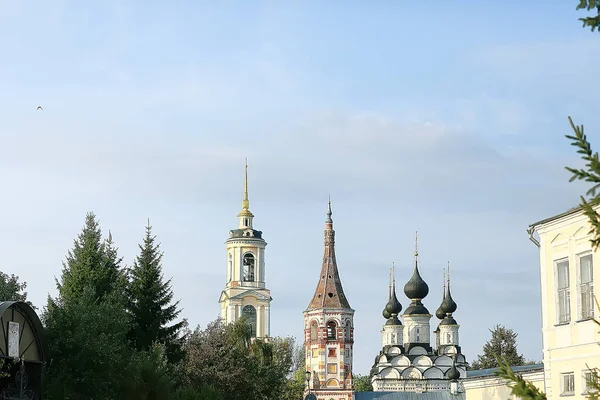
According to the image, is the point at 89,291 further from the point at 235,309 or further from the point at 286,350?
the point at 235,309

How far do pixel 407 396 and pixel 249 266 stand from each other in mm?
27347

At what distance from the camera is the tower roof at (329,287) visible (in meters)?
108

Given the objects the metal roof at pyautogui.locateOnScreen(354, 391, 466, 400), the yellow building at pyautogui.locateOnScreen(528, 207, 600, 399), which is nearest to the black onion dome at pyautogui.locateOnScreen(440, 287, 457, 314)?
the metal roof at pyautogui.locateOnScreen(354, 391, 466, 400)

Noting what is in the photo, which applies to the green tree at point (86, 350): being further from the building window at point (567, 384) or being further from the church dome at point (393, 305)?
the church dome at point (393, 305)

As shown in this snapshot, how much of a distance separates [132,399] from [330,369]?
72065 millimetres

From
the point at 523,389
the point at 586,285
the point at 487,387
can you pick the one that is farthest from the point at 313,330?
the point at 523,389

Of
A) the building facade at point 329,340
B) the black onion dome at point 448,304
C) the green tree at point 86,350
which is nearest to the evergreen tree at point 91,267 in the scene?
the green tree at point 86,350

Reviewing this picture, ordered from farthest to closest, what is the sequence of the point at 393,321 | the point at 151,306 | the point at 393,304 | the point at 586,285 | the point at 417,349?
the point at 393,304 → the point at 393,321 → the point at 417,349 → the point at 151,306 → the point at 586,285

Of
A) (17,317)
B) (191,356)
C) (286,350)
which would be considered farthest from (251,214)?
(17,317)

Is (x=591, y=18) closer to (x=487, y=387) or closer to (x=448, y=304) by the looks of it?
(x=487, y=387)

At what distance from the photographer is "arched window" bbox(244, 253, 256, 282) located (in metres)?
126

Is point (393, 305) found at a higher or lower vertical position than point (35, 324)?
higher

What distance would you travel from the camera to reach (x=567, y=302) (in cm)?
2658

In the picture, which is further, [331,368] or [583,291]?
[331,368]
